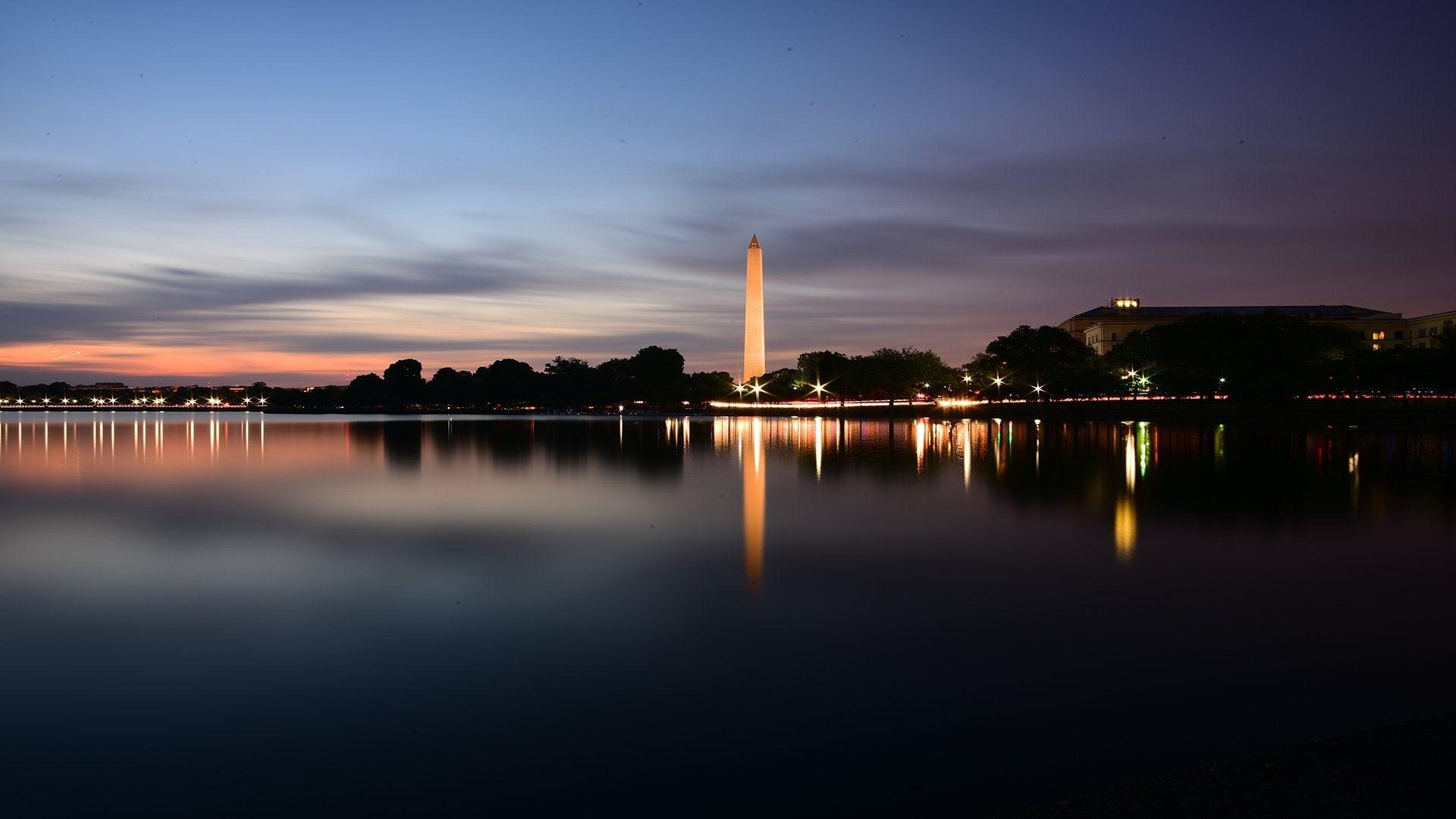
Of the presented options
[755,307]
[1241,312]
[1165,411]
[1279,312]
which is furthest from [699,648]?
[1241,312]

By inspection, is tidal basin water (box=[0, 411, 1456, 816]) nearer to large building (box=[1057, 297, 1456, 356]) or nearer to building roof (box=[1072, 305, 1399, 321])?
large building (box=[1057, 297, 1456, 356])

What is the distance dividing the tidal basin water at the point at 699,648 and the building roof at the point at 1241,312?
504ft

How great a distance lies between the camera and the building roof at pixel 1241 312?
158 m

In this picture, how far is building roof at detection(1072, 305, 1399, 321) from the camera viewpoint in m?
158

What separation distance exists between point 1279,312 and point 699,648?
520ft

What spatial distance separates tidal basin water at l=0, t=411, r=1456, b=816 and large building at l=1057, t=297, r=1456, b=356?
435ft

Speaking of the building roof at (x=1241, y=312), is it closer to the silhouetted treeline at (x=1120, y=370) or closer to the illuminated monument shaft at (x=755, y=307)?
the silhouetted treeline at (x=1120, y=370)

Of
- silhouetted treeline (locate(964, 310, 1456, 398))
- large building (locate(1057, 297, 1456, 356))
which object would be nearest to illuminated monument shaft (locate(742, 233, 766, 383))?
silhouetted treeline (locate(964, 310, 1456, 398))

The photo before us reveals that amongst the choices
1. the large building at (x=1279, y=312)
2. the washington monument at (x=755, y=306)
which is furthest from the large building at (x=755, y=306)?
the large building at (x=1279, y=312)

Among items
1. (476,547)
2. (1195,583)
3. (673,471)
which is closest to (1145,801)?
(1195,583)

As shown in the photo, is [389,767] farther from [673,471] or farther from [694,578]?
[673,471]

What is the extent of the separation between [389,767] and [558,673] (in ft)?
6.98

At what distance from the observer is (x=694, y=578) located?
1270 centimetres

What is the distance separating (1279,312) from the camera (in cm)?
14362
